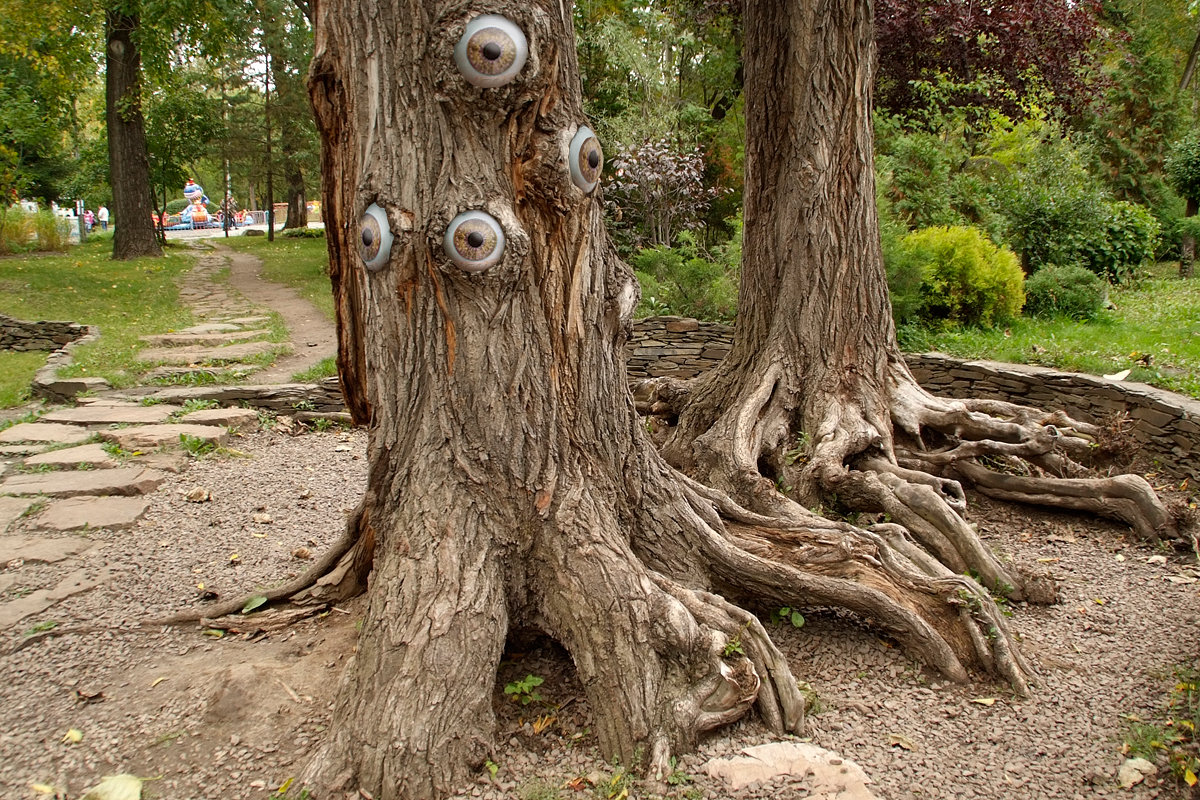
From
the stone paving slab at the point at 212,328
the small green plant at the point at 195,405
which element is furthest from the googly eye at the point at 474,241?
the stone paving slab at the point at 212,328

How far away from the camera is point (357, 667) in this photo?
2.83 m

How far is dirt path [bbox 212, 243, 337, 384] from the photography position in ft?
29.1

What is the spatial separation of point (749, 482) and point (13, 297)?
45.2 feet

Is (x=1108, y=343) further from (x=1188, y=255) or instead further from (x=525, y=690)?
(x=1188, y=255)

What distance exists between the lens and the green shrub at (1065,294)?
9297mm

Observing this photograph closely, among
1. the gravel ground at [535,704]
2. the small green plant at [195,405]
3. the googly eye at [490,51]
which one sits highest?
the googly eye at [490,51]

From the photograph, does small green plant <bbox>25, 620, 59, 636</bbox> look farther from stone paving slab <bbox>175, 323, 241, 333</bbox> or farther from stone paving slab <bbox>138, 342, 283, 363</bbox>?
stone paving slab <bbox>175, 323, 241, 333</bbox>

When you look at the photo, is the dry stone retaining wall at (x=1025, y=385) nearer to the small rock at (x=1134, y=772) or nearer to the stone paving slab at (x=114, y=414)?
the small rock at (x=1134, y=772)

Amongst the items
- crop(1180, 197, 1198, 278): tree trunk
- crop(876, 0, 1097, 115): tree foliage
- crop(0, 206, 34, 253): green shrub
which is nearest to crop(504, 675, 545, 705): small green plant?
crop(876, 0, 1097, 115): tree foliage

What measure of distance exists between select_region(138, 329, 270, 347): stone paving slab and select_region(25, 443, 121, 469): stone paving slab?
4008 millimetres

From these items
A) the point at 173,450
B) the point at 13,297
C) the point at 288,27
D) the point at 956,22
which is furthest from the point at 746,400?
the point at 288,27

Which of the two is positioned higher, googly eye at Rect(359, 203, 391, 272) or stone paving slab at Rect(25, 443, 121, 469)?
googly eye at Rect(359, 203, 391, 272)

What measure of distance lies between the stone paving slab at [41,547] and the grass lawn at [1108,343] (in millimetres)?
6948

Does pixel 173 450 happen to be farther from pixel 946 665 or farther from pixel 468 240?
pixel 946 665
